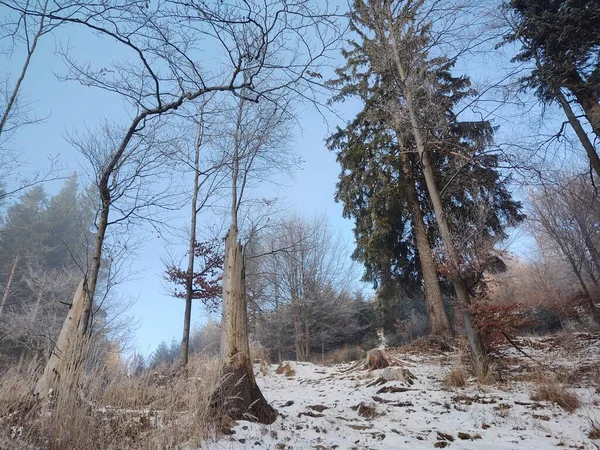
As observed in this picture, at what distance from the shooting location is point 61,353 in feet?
9.88

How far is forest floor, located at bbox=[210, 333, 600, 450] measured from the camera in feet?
9.11

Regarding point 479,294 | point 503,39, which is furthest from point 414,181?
point 479,294

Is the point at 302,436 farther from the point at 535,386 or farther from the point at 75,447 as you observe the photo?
the point at 535,386

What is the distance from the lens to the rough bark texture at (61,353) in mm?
2762

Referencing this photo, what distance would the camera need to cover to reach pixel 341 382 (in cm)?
650

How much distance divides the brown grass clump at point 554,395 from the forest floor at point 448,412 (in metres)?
0.01

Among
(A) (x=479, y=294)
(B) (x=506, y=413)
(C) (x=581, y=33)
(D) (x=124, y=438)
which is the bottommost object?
(B) (x=506, y=413)

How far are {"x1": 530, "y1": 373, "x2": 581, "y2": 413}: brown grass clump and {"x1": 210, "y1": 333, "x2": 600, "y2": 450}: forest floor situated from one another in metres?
0.01

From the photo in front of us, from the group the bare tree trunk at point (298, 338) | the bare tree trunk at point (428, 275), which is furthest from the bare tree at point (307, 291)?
the bare tree trunk at point (428, 275)

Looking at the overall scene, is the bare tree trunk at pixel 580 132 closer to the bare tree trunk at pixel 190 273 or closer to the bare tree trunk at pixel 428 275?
the bare tree trunk at pixel 428 275

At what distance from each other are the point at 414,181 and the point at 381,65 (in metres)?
4.04

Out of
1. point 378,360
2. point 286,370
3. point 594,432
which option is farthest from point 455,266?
point 286,370

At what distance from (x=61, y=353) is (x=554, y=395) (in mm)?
5542

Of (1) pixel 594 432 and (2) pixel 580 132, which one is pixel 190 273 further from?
(2) pixel 580 132
